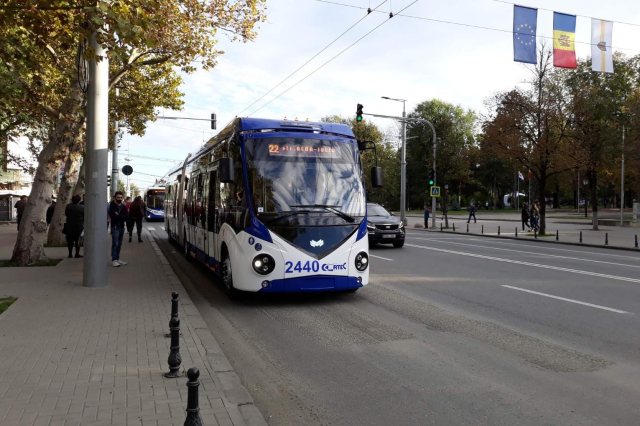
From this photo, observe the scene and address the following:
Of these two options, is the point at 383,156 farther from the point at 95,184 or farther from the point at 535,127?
the point at 95,184

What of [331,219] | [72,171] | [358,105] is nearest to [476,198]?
[358,105]

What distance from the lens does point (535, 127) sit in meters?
28.5

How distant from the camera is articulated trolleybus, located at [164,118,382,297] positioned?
8.41 m

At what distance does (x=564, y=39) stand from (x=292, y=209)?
1516 centimetres

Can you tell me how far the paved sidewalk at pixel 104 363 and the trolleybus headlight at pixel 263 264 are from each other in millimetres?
1122

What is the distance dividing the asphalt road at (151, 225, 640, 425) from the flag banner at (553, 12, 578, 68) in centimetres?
1069

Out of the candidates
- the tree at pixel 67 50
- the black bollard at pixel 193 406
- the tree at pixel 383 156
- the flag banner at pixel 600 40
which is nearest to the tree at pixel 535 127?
the flag banner at pixel 600 40

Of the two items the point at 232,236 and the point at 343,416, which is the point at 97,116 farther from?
the point at 343,416

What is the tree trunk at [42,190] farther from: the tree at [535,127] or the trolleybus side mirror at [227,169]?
the tree at [535,127]

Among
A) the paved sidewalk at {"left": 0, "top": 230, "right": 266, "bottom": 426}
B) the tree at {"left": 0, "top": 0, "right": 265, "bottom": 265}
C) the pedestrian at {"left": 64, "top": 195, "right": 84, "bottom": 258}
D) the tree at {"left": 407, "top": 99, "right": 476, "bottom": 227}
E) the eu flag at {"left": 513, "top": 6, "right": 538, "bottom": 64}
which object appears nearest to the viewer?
the paved sidewalk at {"left": 0, "top": 230, "right": 266, "bottom": 426}

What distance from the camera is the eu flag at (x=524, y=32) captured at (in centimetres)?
1834

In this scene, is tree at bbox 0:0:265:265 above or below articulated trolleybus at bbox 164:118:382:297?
above

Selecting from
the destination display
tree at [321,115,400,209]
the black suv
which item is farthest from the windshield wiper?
tree at [321,115,400,209]

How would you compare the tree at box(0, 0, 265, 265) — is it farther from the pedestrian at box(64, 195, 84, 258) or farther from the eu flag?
the eu flag
